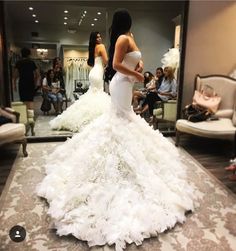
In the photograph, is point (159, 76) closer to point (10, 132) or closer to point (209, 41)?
→ point (209, 41)

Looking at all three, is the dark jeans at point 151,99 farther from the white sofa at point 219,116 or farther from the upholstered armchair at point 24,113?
the upholstered armchair at point 24,113

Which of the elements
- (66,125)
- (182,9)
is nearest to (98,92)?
(66,125)

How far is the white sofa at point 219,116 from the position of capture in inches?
138

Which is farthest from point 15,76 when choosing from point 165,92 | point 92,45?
point 165,92

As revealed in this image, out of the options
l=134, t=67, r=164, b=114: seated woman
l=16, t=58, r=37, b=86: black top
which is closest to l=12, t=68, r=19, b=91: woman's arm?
l=16, t=58, r=37, b=86: black top

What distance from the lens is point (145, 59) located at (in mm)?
3982

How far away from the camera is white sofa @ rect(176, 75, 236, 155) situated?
3511mm

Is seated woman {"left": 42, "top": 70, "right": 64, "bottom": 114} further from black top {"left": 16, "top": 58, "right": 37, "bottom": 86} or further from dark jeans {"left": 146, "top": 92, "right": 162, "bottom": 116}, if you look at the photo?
dark jeans {"left": 146, "top": 92, "right": 162, "bottom": 116}

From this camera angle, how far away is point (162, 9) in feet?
13.0

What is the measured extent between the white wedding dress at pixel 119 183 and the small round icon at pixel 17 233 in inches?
9.0

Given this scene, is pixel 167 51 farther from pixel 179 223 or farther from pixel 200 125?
pixel 179 223

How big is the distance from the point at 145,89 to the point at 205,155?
1.23 meters

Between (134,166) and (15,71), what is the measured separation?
238 centimetres

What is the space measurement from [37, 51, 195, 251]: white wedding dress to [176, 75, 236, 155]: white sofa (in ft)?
3.02
